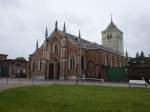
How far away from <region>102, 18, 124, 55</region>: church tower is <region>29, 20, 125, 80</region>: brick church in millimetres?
12696

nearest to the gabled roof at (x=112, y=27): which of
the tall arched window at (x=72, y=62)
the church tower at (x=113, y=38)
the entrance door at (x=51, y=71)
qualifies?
the church tower at (x=113, y=38)

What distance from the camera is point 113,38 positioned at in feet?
252

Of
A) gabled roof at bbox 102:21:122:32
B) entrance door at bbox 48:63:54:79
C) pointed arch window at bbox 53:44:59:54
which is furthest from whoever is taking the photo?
gabled roof at bbox 102:21:122:32

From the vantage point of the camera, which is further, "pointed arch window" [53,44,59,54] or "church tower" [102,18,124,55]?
"church tower" [102,18,124,55]

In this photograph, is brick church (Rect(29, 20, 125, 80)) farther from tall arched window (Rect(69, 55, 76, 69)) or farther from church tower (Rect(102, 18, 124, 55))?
church tower (Rect(102, 18, 124, 55))

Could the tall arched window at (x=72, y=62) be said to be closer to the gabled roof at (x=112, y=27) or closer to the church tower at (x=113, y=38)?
the church tower at (x=113, y=38)

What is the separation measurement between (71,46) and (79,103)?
41.5m

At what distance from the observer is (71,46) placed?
178 feet

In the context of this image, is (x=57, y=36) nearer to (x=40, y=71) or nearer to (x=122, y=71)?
(x=40, y=71)

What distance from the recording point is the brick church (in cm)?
5206

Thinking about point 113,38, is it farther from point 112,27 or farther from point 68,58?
point 68,58

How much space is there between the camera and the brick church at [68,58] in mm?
52062

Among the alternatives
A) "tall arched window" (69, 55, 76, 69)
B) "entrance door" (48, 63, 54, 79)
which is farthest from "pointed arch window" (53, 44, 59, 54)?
"tall arched window" (69, 55, 76, 69)

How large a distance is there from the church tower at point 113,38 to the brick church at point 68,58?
1270cm
